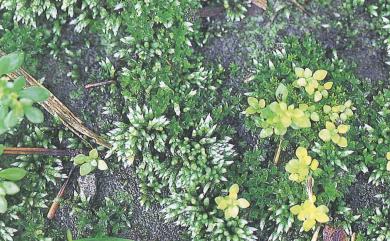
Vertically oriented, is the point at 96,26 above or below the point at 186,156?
above

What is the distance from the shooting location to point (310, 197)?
2.61 meters

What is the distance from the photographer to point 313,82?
2678mm

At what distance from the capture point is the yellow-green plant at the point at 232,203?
258 centimetres

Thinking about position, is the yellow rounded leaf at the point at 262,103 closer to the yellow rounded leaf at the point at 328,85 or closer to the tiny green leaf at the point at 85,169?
the yellow rounded leaf at the point at 328,85

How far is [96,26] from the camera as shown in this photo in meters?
2.82

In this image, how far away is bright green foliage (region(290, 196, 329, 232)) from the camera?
2551 mm

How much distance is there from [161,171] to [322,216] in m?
0.81

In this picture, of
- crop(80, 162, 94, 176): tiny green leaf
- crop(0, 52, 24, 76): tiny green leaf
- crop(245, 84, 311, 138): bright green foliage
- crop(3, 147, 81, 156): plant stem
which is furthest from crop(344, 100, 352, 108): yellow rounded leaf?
crop(0, 52, 24, 76): tiny green leaf

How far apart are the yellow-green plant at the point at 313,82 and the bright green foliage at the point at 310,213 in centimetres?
52

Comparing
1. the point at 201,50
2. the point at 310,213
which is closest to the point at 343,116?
the point at 310,213

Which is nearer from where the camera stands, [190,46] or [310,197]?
[310,197]

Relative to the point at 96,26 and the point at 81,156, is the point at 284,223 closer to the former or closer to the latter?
the point at 81,156

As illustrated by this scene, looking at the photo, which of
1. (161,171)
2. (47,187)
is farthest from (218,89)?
(47,187)

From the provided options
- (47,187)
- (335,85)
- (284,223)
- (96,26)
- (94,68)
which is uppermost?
(96,26)
